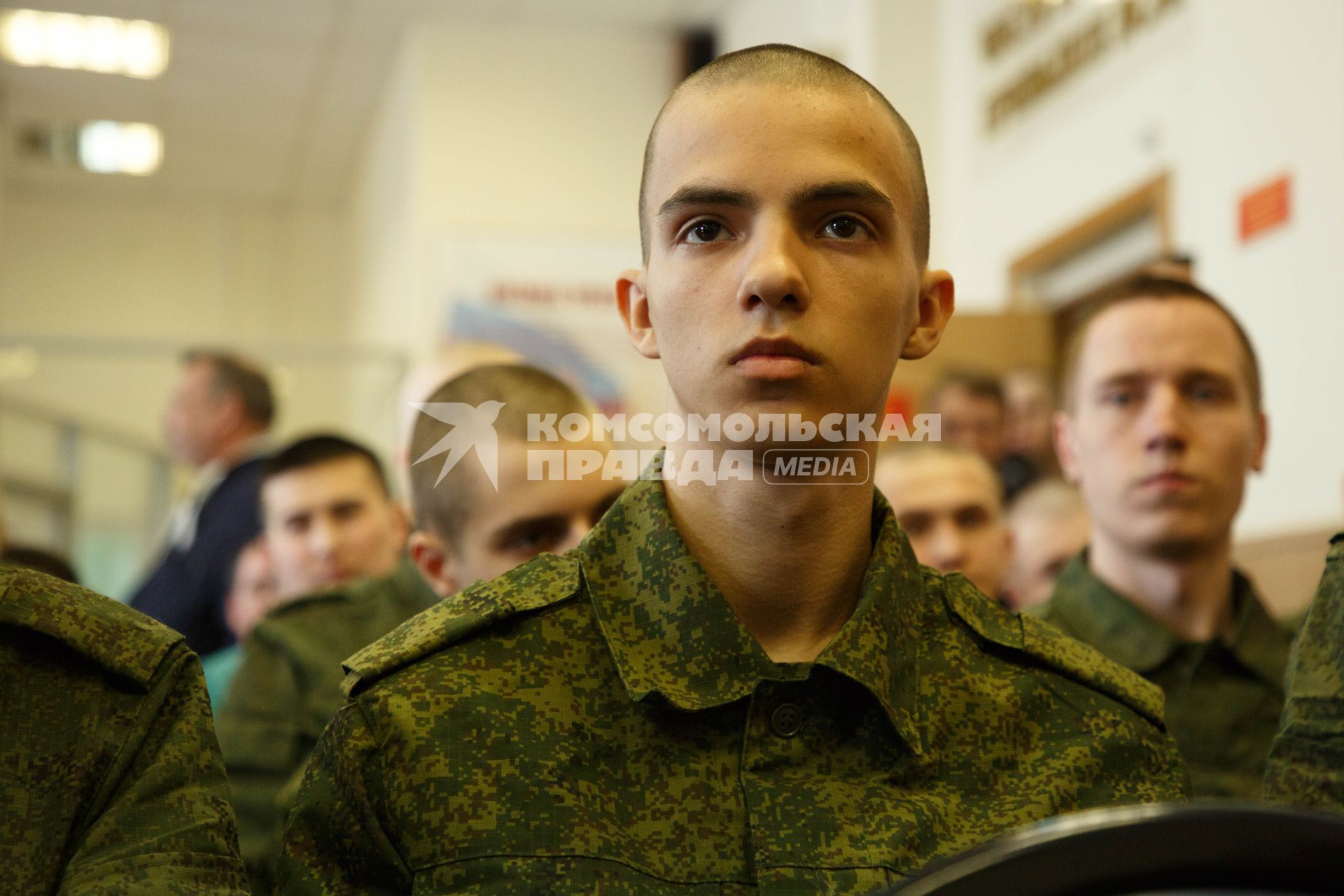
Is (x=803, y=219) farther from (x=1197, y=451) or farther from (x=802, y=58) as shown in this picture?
(x=1197, y=451)

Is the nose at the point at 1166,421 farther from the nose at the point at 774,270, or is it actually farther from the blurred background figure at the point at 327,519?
the blurred background figure at the point at 327,519

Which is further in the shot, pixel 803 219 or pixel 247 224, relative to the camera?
pixel 247 224

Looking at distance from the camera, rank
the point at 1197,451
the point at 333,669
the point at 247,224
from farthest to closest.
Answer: the point at 247,224 → the point at 333,669 → the point at 1197,451

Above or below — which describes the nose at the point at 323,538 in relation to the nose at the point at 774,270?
above

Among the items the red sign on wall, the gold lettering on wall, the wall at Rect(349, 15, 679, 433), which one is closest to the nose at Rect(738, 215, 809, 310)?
the red sign on wall

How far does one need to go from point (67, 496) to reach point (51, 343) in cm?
69

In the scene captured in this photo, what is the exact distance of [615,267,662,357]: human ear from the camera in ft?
4.33

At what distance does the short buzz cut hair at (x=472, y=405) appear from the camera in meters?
2.02

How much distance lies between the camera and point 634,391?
6.04m

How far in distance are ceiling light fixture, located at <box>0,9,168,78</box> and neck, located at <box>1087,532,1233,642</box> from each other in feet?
17.5

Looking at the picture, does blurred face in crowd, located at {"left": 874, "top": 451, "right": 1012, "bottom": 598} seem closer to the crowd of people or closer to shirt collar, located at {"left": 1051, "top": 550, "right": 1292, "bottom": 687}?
shirt collar, located at {"left": 1051, "top": 550, "right": 1292, "bottom": 687}

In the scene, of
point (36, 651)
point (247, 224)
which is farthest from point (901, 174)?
point (247, 224)

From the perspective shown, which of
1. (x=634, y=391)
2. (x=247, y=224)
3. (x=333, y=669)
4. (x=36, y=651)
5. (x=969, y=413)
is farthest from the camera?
(x=247, y=224)

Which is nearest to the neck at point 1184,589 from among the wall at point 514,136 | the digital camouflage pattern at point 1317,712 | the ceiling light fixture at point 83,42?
the digital camouflage pattern at point 1317,712
